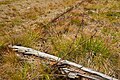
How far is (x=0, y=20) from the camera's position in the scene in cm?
809

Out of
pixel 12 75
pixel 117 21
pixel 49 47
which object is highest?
pixel 117 21

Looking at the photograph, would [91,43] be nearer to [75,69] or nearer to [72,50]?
[72,50]

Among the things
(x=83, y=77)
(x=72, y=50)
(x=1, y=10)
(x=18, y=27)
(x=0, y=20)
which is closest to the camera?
(x=83, y=77)

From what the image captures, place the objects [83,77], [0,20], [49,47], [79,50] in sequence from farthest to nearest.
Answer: [0,20] → [49,47] → [79,50] → [83,77]

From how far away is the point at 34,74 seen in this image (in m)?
4.17

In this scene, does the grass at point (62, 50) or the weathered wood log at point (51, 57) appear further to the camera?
the grass at point (62, 50)

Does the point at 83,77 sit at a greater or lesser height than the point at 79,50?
lesser

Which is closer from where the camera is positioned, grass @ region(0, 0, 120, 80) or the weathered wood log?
the weathered wood log

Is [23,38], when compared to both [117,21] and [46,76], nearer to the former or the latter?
[46,76]

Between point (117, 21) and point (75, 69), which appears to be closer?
point (75, 69)

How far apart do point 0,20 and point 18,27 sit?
0.97 m

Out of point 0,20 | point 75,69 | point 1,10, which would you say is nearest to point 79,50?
point 75,69

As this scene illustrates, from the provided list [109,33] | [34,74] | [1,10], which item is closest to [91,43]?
[34,74]

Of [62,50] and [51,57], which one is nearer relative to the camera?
[51,57]
